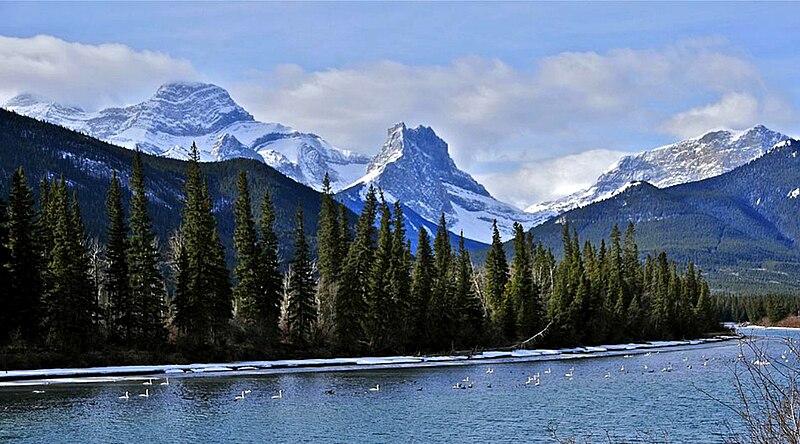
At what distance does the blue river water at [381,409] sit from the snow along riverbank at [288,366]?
3.21 metres

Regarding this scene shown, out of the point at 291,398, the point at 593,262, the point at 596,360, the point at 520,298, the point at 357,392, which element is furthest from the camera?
the point at 593,262

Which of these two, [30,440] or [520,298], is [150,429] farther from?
[520,298]

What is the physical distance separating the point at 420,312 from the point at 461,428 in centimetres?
5588

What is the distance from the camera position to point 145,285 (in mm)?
85438

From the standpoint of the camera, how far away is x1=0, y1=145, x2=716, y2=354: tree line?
255 ft

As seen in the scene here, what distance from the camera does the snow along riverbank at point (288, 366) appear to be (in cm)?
6950

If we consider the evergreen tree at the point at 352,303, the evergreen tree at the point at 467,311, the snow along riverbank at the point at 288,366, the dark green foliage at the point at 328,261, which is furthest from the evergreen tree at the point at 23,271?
the evergreen tree at the point at 467,311

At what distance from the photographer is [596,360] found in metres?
97.8

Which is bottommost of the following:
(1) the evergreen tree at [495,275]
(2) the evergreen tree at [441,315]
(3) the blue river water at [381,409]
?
(3) the blue river water at [381,409]

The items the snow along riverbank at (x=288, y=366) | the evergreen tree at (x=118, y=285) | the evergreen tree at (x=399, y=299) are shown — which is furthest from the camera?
the evergreen tree at (x=399, y=299)

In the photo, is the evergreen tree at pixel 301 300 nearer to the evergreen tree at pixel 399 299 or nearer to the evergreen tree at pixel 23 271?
the evergreen tree at pixel 399 299

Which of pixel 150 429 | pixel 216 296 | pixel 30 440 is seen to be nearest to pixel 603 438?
pixel 150 429

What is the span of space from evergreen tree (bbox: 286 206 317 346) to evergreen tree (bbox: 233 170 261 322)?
443 centimetres

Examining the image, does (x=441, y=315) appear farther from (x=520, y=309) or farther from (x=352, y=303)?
(x=520, y=309)
